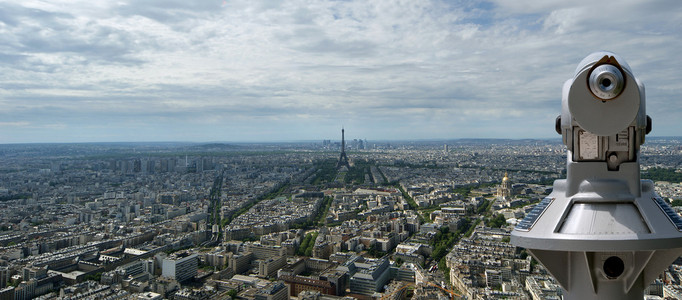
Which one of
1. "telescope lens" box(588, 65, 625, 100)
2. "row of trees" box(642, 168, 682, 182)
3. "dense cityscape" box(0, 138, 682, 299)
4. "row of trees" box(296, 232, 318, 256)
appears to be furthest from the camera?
"row of trees" box(642, 168, 682, 182)

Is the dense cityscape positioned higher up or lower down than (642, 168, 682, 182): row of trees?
lower down

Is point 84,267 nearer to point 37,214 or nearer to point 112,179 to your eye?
point 37,214

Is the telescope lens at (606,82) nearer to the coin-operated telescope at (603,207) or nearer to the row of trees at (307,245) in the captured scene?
the coin-operated telescope at (603,207)

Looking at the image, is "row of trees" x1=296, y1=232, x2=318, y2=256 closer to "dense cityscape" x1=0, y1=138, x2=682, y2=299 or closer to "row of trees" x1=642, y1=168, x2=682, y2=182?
"dense cityscape" x1=0, y1=138, x2=682, y2=299

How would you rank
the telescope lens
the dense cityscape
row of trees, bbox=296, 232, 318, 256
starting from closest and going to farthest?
the telescope lens < the dense cityscape < row of trees, bbox=296, 232, 318, 256

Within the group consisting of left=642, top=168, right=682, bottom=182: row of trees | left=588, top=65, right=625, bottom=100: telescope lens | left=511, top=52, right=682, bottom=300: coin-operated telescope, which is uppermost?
left=588, top=65, right=625, bottom=100: telescope lens

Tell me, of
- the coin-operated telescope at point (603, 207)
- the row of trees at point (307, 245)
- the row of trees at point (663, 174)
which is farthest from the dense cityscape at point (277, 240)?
the coin-operated telescope at point (603, 207)

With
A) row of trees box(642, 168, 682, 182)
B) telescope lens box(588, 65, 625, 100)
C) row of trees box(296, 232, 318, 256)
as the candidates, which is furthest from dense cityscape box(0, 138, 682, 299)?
telescope lens box(588, 65, 625, 100)
